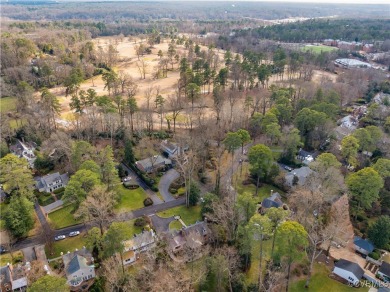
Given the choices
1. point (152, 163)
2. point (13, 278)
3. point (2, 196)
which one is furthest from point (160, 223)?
point (2, 196)

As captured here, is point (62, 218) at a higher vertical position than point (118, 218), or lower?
lower

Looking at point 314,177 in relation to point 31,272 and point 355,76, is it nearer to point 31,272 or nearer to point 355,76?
point 31,272

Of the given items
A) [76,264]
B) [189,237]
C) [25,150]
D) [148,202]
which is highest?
[25,150]

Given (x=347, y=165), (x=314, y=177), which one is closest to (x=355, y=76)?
(x=347, y=165)

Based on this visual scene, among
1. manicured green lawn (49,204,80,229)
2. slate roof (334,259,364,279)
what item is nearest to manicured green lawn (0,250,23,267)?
manicured green lawn (49,204,80,229)

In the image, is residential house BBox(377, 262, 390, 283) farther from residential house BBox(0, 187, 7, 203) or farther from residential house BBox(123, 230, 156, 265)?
residential house BBox(0, 187, 7, 203)

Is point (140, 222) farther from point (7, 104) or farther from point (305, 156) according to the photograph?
point (7, 104)

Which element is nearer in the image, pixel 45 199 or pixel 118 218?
pixel 118 218
